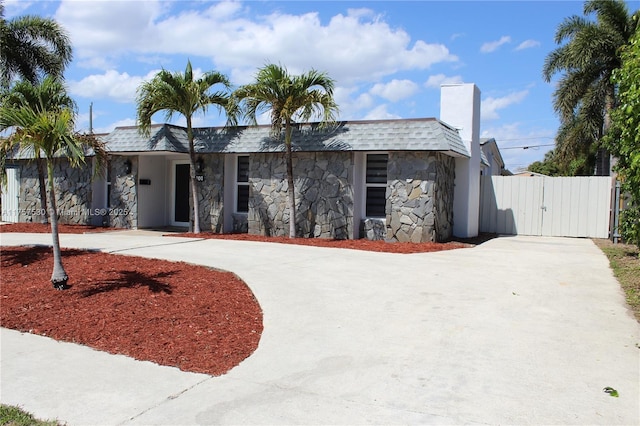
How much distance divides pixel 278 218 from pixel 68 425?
1093 centimetres

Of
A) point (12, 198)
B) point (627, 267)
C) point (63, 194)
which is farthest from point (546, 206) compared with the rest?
point (12, 198)

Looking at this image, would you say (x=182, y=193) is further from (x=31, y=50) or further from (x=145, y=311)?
(x=145, y=311)

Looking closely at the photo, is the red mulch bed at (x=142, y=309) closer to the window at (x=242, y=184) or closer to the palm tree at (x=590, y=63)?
the window at (x=242, y=184)

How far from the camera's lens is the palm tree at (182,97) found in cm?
1358

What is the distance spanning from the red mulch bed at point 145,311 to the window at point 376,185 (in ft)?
20.9

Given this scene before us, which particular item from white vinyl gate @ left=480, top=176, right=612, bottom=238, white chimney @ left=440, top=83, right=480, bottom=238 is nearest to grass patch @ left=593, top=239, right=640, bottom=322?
white vinyl gate @ left=480, top=176, right=612, bottom=238

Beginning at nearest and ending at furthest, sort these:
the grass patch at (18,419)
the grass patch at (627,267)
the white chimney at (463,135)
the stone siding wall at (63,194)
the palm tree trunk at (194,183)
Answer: the grass patch at (18,419) → the grass patch at (627,267) → the palm tree trunk at (194,183) → the white chimney at (463,135) → the stone siding wall at (63,194)

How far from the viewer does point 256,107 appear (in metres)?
13.3

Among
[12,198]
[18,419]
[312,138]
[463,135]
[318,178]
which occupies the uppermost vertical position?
[463,135]

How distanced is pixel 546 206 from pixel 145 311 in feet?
44.6

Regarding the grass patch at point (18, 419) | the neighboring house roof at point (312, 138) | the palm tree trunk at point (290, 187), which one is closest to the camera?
the grass patch at point (18, 419)

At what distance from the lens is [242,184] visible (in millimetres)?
15594

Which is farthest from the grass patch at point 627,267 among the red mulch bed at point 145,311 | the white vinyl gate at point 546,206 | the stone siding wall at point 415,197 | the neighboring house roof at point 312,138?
the red mulch bed at point 145,311

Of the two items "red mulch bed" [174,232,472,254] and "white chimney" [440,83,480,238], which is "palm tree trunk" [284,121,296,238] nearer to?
"red mulch bed" [174,232,472,254]
